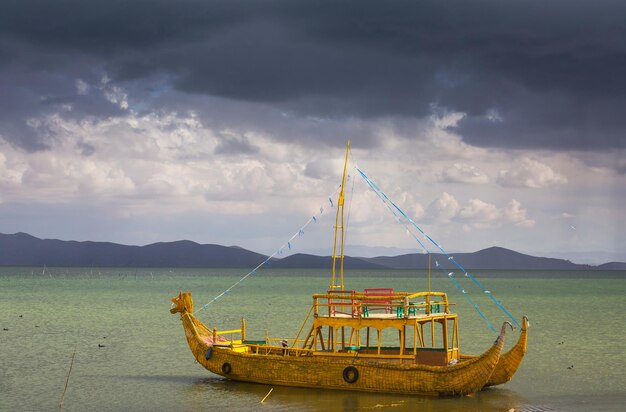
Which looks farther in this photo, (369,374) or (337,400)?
(369,374)

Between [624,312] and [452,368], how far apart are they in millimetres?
70871

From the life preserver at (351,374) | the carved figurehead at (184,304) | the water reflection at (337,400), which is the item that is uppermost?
the carved figurehead at (184,304)

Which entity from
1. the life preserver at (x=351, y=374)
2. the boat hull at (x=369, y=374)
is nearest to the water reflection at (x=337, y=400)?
the boat hull at (x=369, y=374)

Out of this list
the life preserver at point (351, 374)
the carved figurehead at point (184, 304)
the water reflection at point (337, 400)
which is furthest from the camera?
the carved figurehead at point (184, 304)

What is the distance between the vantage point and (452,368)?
32969 millimetres

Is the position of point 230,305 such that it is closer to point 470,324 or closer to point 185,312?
point 470,324

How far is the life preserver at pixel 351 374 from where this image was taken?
33875mm

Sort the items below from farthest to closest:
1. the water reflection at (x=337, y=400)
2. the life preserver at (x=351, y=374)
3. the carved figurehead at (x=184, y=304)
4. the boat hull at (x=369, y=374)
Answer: the carved figurehead at (x=184, y=304) → the life preserver at (x=351, y=374) → the boat hull at (x=369, y=374) → the water reflection at (x=337, y=400)

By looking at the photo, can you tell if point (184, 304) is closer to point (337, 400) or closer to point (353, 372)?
point (353, 372)

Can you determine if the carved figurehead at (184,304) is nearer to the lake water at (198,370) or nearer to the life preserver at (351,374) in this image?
A: the lake water at (198,370)

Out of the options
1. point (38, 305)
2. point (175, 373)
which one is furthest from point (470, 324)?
point (38, 305)

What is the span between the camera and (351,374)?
1337 inches

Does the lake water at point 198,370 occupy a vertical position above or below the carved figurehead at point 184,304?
below

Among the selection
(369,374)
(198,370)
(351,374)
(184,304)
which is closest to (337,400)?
(351,374)
